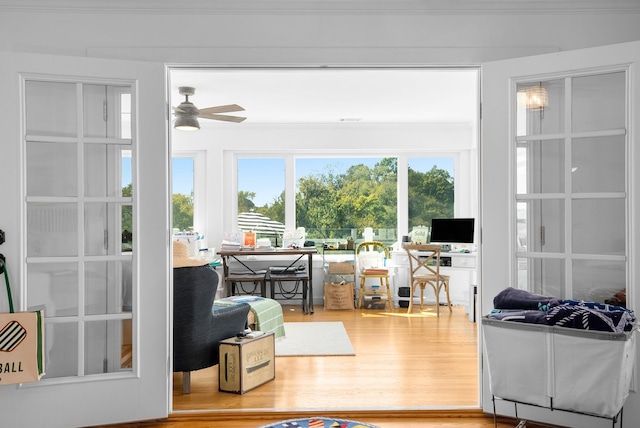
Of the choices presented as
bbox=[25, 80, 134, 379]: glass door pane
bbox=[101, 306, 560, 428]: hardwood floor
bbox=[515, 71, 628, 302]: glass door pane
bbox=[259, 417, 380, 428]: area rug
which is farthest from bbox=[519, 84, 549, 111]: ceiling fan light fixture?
bbox=[25, 80, 134, 379]: glass door pane

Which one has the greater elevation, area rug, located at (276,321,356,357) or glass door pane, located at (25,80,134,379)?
glass door pane, located at (25,80,134,379)

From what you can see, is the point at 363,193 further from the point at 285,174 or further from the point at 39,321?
the point at 39,321

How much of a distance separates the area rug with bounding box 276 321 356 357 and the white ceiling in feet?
8.15

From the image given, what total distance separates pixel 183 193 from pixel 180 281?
4205 millimetres

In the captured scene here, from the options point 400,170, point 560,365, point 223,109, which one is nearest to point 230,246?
point 223,109

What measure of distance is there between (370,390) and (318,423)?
32.2 inches

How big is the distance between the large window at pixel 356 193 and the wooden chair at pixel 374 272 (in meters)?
0.24

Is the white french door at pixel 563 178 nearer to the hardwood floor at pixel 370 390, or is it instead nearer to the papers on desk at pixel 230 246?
the hardwood floor at pixel 370 390

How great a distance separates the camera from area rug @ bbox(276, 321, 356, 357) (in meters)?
4.91

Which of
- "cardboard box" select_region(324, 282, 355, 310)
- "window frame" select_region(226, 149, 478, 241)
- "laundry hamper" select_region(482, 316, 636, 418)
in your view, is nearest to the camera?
"laundry hamper" select_region(482, 316, 636, 418)

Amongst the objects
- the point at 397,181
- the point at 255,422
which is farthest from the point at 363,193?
the point at 255,422

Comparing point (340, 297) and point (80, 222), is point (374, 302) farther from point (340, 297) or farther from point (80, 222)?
point (80, 222)

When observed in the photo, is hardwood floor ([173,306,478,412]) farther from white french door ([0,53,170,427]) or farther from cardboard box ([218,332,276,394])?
white french door ([0,53,170,427])

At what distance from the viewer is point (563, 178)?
307 cm
